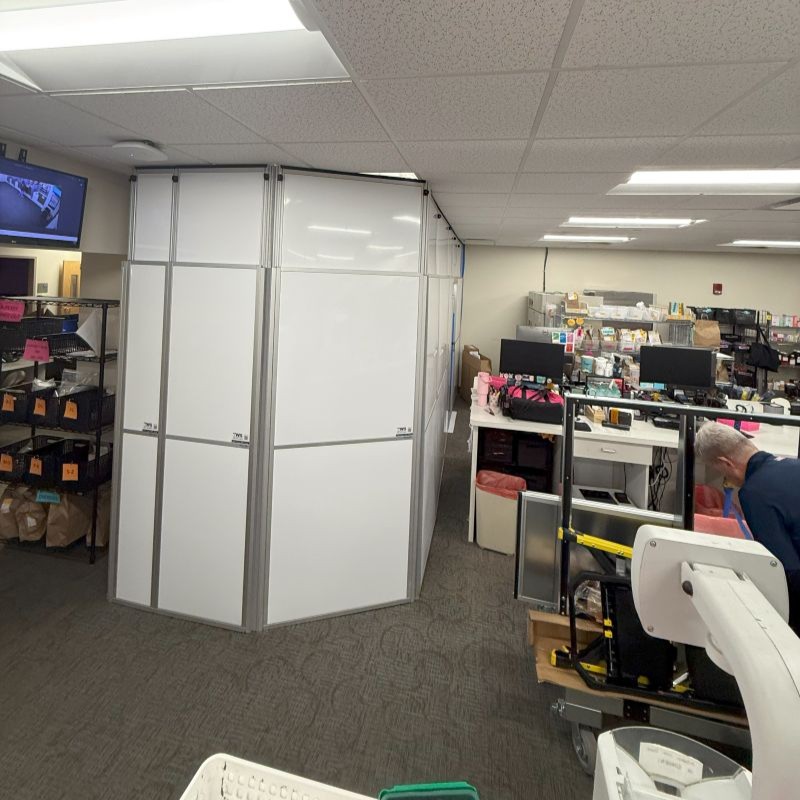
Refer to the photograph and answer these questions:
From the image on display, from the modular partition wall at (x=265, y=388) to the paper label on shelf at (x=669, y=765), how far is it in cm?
209

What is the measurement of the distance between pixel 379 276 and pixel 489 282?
220 inches

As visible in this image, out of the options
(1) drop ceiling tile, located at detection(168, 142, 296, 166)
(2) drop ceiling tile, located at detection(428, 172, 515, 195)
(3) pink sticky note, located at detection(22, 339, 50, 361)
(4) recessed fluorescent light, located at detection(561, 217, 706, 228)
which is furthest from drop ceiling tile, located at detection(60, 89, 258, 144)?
(4) recessed fluorescent light, located at detection(561, 217, 706, 228)

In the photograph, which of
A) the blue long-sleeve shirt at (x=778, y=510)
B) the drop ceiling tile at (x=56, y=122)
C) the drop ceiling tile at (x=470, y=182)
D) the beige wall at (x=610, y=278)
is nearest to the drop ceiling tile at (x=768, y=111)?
the drop ceiling tile at (x=470, y=182)

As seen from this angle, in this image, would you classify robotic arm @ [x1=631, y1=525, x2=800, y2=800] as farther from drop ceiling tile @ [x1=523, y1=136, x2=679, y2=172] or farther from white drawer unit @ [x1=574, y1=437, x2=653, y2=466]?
white drawer unit @ [x1=574, y1=437, x2=653, y2=466]

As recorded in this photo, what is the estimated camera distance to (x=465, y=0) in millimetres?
1065

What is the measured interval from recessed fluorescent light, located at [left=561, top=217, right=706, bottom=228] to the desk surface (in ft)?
5.46

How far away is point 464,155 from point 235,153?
104 centimetres

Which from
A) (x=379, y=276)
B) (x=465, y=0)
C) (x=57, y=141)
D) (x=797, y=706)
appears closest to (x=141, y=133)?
(x=57, y=141)

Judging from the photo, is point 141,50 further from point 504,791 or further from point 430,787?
point 504,791

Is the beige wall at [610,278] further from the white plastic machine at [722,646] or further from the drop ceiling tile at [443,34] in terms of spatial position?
the white plastic machine at [722,646]

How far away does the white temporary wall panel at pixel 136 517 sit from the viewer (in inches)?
108

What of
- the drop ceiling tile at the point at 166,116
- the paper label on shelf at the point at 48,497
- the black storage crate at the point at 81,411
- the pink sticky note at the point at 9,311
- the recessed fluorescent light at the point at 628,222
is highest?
the recessed fluorescent light at the point at 628,222

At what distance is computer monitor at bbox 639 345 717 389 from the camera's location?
14.0 feet

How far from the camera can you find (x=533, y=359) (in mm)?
4438
